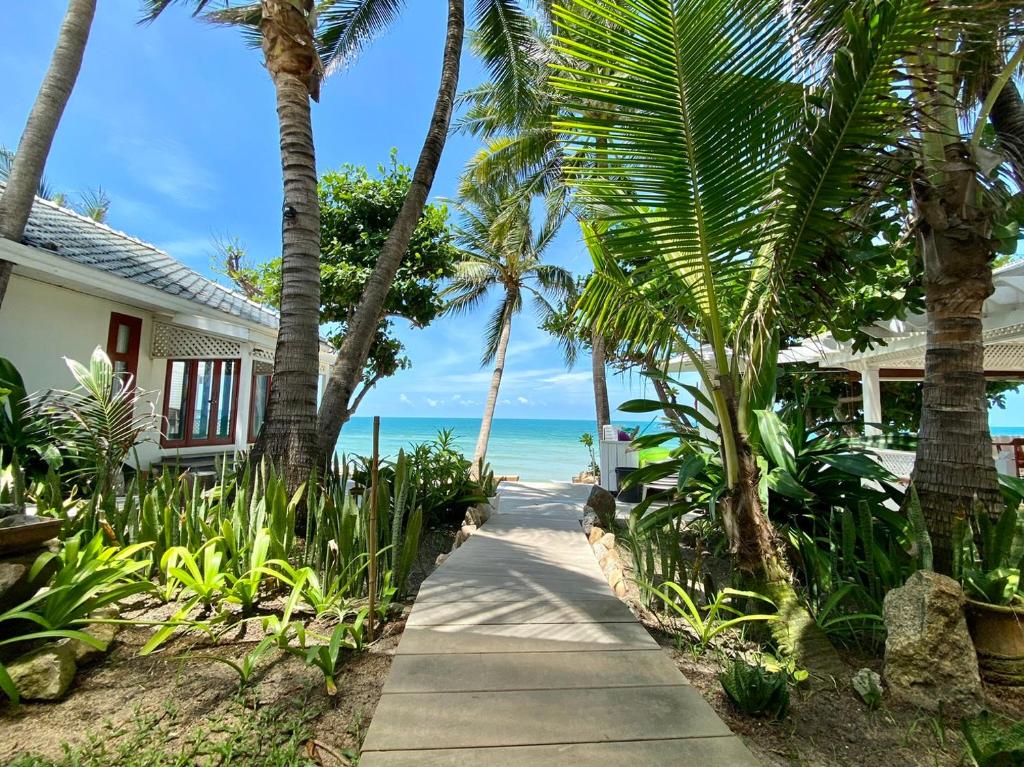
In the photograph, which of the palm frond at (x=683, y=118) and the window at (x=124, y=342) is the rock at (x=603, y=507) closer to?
the palm frond at (x=683, y=118)

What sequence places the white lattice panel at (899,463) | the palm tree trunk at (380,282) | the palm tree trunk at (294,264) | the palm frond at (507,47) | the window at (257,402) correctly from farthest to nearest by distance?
the window at (257,402)
the palm frond at (507,47)
the white lattice panel at (899,463)
the palm tree trunk at (380,282)
the palm tree trunk at (294,264)

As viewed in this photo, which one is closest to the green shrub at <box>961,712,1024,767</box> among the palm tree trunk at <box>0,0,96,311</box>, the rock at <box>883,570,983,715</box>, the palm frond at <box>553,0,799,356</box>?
the rock at <box>883,570,983,715</box>

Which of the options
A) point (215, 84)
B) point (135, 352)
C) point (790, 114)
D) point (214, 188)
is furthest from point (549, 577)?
point (214, 188)

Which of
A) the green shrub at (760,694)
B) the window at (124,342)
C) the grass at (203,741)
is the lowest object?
the grass at (203,741)

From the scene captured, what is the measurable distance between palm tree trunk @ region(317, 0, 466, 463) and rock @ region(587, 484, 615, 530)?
3.16 metres

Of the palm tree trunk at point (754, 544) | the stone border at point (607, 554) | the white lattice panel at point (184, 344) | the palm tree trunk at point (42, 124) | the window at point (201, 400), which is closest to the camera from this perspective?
the palm tree trunk at point (754, 544)

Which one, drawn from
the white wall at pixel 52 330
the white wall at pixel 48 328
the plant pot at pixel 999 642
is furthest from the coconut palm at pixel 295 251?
the white wall at pixel 48 328

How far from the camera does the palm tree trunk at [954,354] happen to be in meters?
2.43

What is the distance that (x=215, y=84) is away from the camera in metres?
10.5

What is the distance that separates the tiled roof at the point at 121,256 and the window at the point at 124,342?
67 cm

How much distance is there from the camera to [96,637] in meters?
2.00

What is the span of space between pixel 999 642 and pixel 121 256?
10.4 meters

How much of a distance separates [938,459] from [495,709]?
2.69m

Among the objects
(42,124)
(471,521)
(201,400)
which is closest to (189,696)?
(471,521)
